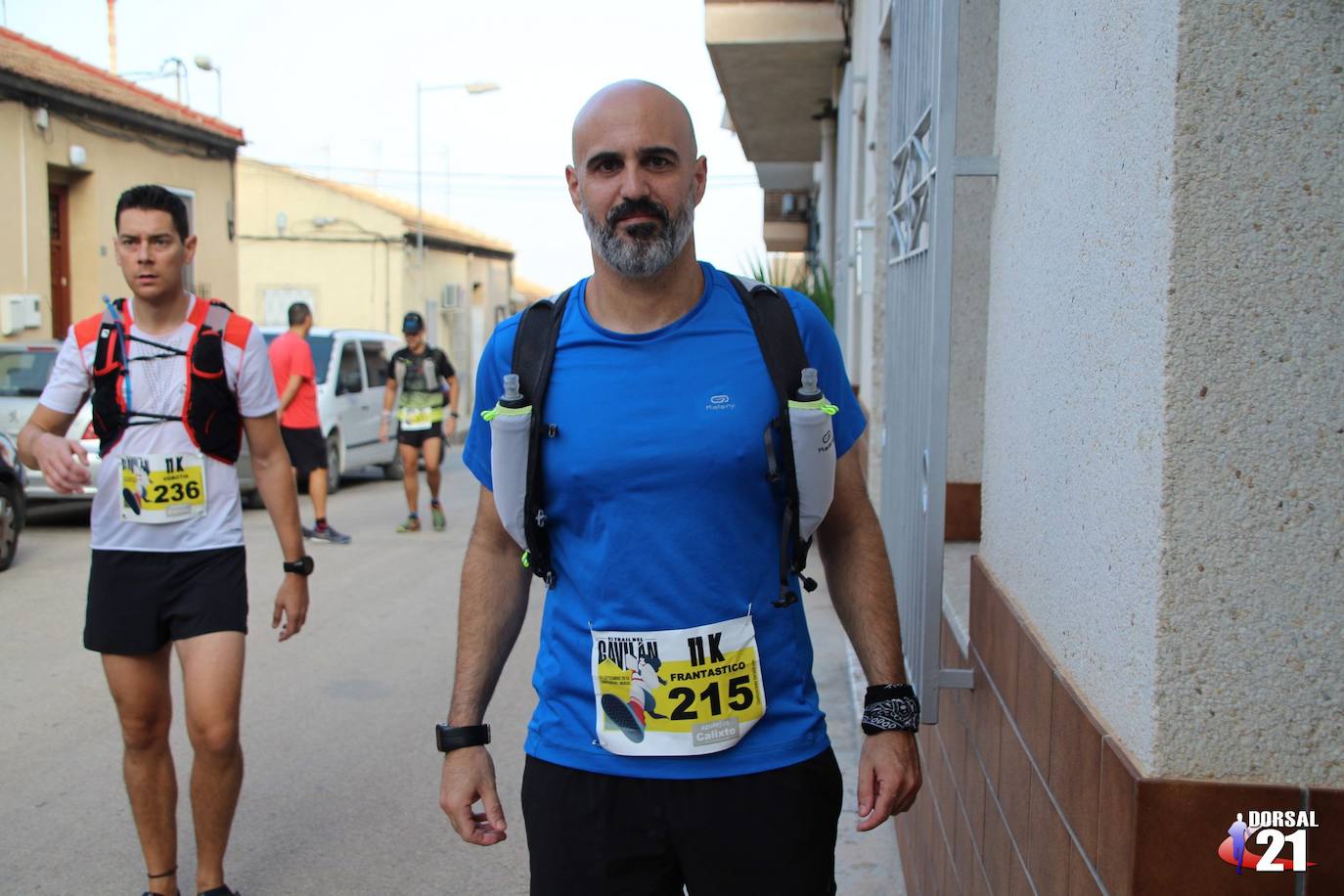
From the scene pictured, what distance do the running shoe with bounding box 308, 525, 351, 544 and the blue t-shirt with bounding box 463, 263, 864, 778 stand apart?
968 centimetres

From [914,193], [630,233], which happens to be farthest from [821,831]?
[914,193]

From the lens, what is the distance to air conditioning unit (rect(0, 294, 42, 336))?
57.2 ft

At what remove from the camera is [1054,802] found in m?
2.07

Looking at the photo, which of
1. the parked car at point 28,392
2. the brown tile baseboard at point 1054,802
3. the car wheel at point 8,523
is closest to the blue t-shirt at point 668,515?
the brown tile baseboard at point 1054,802

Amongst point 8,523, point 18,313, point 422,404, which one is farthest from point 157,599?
point 18,313

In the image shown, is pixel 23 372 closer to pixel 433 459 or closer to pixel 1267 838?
pixel 433 459

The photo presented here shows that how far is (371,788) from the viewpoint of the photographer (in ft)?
17.5

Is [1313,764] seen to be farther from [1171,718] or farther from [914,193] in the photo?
[914,193]

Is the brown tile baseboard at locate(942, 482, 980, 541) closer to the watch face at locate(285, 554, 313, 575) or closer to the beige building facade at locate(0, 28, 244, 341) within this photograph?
the watch face at locate(285, 554, 313, 575)

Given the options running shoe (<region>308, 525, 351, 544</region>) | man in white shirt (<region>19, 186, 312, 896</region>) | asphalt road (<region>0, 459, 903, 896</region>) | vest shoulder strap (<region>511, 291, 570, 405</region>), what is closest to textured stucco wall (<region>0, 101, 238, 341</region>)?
running shoe (<region>308, 525, 351, 544</region>)

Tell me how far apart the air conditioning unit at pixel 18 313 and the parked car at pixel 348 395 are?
3573 mm

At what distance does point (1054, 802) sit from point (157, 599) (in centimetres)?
282

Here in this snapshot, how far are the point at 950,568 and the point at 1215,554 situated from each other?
2658 millimetres

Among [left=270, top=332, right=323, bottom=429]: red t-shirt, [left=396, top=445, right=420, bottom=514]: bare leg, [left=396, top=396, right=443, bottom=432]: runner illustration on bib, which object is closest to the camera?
[left=270, top=332, right=323, bottom=429]: red t-shirt
